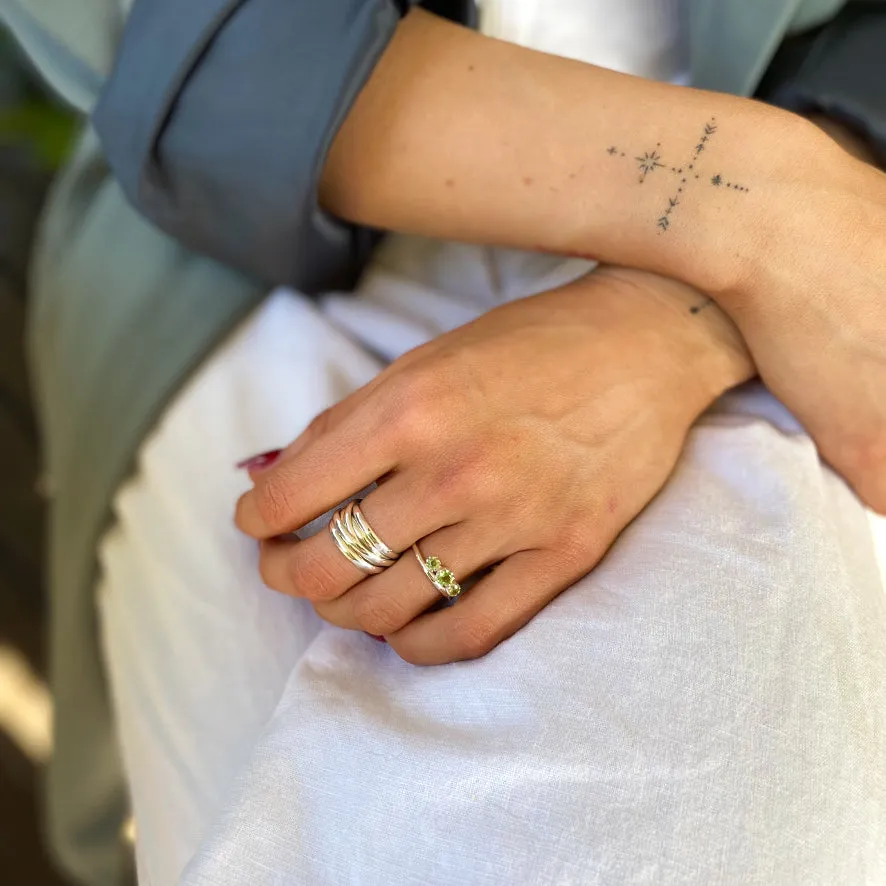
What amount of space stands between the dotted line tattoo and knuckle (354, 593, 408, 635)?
1.07 feet

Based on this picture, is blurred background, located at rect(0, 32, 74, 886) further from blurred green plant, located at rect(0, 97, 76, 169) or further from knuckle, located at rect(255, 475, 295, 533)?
knuckle, located at rect(255, 475, 295, 533)

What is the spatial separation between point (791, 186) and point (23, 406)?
1.10m

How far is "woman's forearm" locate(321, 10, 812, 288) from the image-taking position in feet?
1.79

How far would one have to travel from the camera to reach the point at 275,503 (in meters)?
0.51

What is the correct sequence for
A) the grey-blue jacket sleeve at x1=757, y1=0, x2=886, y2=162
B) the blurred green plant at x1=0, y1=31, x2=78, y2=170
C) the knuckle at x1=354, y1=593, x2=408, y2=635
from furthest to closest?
the blurred green plant at x1=0, y1=31, x2=78, y2=170
the grey-blue jacket sleeve at x1=757, y1=0, x2=886, y2=162
the knuckle at x1=354, y1=593, x2=408, y2=635

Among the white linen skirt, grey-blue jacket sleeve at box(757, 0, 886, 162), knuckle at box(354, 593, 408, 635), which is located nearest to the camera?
the white linen skirt

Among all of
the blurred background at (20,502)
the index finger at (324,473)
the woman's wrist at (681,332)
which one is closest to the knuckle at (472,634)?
the index finger at (324,473)

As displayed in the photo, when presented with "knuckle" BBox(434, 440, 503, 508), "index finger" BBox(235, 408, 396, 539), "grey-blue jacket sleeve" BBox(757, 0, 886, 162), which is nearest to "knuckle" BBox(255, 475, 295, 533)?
"index finger" BBox(235, 408, 396, 539)

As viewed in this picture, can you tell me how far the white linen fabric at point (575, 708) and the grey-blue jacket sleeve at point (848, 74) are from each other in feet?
0.44

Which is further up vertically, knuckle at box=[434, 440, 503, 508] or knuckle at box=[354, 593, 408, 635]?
knuckle at box=[434, 440, 503, 508]

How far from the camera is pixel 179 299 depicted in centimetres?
69

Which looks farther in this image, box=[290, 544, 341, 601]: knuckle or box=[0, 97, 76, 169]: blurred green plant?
box=[0, 97, 76, 169]: blurred green plant

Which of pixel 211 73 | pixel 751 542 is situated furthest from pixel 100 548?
pixel 751 542

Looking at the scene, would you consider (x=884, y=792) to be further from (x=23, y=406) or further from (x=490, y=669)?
(x=23, y=406)
